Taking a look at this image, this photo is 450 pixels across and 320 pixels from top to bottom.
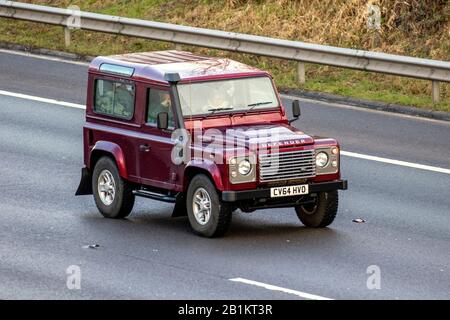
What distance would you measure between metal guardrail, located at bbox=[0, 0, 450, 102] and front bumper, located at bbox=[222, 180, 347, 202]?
7099 millimetres

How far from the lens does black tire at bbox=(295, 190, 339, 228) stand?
17.3 metres

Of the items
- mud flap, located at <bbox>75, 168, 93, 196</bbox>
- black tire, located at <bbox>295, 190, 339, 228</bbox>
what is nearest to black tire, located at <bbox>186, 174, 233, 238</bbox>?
black tire, located at <bbox>295, 190, 339, 228</bbox>

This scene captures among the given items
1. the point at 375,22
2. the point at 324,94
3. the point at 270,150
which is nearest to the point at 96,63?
the point at 270,150

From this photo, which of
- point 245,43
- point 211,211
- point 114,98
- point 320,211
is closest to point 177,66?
point 114,98

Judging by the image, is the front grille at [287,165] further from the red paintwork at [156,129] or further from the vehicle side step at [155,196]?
the vehicle side step at [155,196]

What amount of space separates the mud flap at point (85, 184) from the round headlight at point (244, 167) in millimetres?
2687

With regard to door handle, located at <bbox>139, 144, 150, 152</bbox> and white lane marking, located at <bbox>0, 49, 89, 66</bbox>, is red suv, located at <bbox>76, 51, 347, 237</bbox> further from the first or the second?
white lane marking, located at <bbox>0, 49, 89, 66</bbox>

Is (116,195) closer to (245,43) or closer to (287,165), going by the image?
(287,165)

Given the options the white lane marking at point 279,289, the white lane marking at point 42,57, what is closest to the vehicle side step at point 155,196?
the white lane marking at point 279,289

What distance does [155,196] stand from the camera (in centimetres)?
1780

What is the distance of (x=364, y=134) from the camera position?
2267 cm

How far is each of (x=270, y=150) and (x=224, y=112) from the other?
119 centimetres
